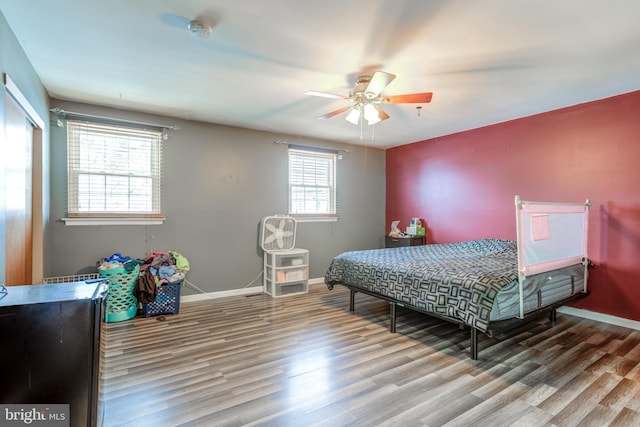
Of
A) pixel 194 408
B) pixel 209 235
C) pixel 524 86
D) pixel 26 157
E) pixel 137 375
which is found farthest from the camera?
pixel 209 235

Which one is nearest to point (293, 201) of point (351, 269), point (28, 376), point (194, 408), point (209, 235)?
point (209, 235)

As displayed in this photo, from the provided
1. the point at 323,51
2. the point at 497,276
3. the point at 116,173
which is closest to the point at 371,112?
the point at 323,51

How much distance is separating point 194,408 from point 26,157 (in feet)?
8.03

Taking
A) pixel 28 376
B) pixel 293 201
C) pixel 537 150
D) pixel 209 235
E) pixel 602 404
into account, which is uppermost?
pixel 537 150

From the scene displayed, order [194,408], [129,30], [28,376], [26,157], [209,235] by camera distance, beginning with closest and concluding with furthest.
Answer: [28,376]
[194,408]
[129,30]
[26,157]
[209,235]

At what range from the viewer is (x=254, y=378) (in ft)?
7.43

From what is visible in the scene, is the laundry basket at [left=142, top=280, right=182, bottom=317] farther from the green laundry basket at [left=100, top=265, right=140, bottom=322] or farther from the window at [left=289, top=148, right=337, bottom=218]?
the window at [left=289, top=148, right=337, bottom=218]

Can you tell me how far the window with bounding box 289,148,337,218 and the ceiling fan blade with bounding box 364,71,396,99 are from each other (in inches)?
95.3

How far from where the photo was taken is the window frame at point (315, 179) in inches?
198

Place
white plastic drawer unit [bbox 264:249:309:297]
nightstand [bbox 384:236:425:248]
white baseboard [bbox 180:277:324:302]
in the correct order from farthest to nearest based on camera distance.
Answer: nightstand [bbox 384:236:425:248] < white plastic drawer unit [bbox 264:249:309:297] < white baseboard [bbox 180:277:324:302]

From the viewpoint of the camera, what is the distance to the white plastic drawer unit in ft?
14.5

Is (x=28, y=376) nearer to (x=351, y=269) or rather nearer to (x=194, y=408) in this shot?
(x=194, y=408)

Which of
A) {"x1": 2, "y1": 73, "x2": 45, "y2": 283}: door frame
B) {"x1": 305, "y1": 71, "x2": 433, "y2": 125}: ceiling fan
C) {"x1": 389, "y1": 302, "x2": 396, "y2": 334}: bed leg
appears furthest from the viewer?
{"x1": 389, "y1": 302, "x2": 396, "y2": 334}: bed leg

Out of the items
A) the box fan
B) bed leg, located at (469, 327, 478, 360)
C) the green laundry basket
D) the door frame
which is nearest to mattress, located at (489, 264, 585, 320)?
bed leg, located at (469, 327, 478, 360)
